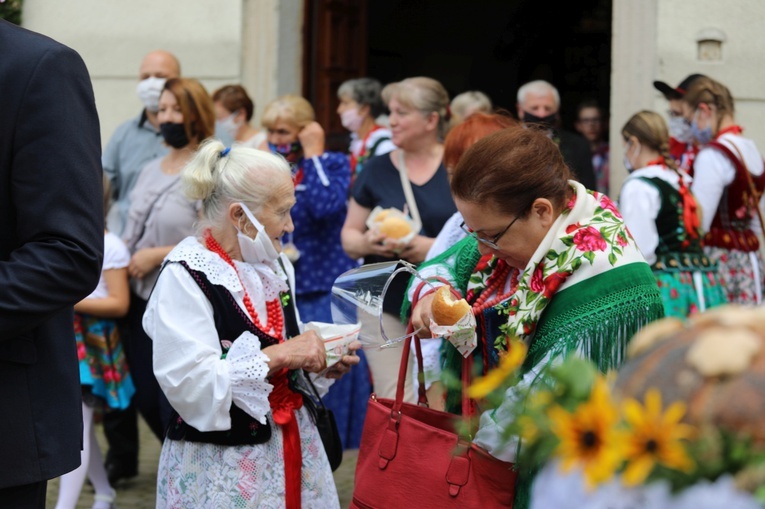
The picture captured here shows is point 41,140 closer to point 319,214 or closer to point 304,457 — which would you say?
point 304,457

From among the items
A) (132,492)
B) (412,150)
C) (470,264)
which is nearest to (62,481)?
(132,492)

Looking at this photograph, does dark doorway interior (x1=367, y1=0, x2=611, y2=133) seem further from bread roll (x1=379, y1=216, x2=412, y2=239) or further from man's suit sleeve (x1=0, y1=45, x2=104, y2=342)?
man's suit sleeve (x1=0, y1=45, x2=104, y2=342)

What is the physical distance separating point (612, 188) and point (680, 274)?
202cm

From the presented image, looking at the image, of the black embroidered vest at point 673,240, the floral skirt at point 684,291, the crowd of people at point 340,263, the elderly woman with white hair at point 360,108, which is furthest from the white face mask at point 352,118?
the floral skirt at point 684,291

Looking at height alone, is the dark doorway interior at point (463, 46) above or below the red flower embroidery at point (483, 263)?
above

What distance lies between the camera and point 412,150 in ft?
17.8

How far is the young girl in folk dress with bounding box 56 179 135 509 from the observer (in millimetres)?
5262

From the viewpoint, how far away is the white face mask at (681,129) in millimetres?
6344

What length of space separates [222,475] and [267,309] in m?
0.50

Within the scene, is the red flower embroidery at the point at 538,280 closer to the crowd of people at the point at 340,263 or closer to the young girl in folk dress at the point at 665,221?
the crowd of people at the point at 340,263

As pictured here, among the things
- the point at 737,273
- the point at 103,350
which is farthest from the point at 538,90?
the point at 103,350

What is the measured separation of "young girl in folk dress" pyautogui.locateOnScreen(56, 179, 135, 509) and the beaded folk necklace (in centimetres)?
213

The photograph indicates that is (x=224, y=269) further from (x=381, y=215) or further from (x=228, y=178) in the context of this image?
(x=381, y=215)

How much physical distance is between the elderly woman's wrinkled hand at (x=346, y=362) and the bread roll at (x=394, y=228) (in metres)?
1.60
